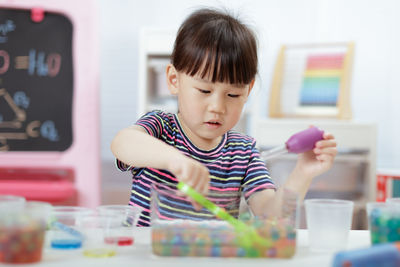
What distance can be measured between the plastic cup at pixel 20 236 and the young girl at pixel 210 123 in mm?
218

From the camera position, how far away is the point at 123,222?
699mm

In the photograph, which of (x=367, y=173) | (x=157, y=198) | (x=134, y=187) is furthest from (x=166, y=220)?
(x=367, y=173)

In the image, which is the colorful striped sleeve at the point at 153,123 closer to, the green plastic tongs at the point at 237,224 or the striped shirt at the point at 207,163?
the striped shirt at the point at 207,163

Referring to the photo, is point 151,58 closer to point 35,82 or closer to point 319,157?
point 35,82

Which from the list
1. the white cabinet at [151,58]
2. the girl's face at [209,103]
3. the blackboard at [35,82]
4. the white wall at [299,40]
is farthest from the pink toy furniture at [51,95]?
the girl's face at [209,103]

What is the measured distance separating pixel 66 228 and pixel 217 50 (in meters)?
0.44

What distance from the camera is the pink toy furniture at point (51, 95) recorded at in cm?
198

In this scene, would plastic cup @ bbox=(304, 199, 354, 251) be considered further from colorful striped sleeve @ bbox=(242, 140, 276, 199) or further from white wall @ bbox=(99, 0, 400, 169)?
white wall @ bbox=(99, 0, 400, 169)

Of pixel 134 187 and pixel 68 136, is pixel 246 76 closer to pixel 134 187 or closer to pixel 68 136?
pixel 134 187

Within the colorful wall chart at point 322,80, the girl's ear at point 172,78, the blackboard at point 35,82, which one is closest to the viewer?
the girl's ear at point 172,78

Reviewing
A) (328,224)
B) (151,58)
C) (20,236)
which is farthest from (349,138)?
(20,236)

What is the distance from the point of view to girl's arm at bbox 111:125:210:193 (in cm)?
64

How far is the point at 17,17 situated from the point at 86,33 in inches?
11.1

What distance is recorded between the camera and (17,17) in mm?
1983
